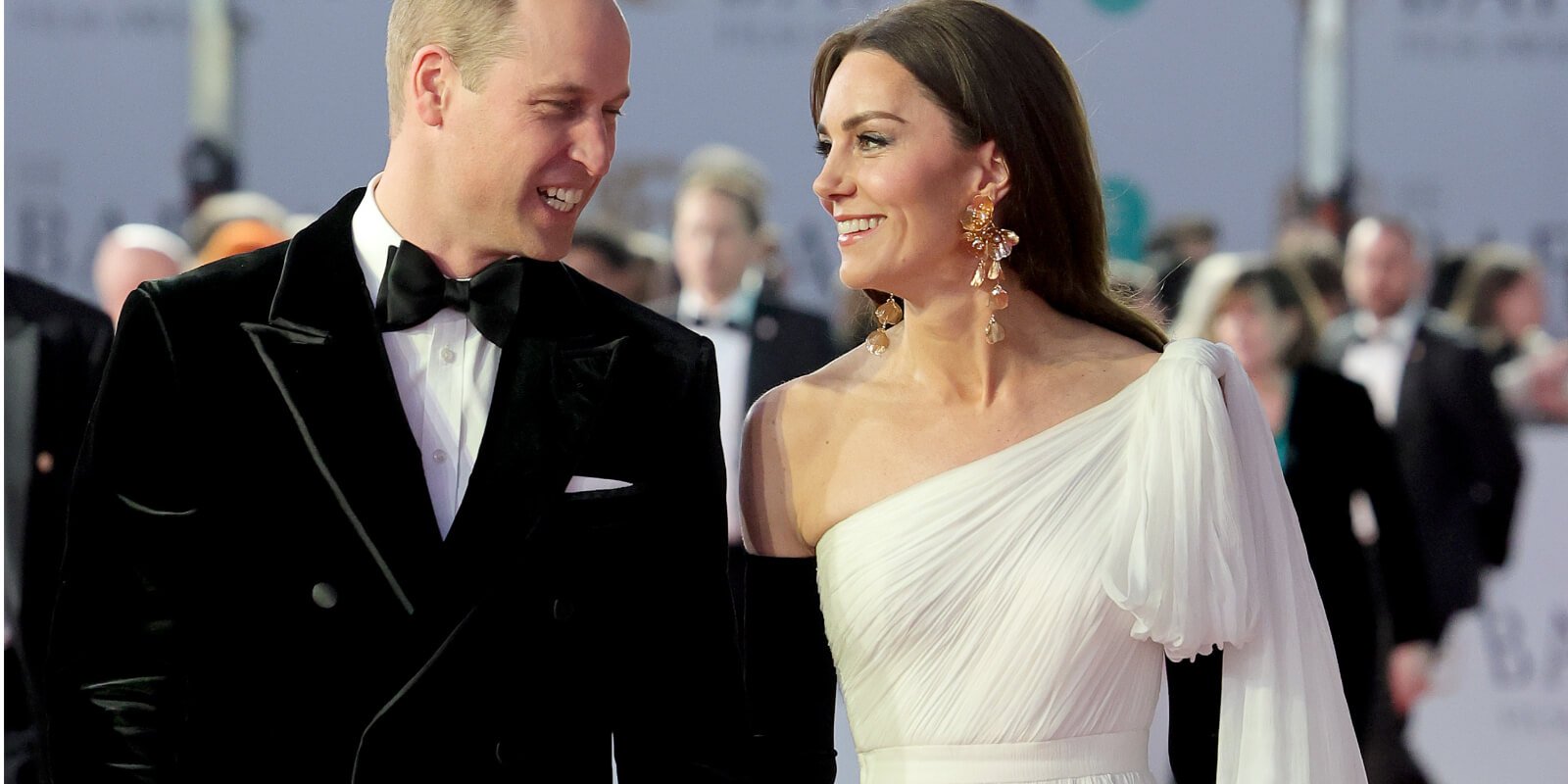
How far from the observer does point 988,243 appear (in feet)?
8.45

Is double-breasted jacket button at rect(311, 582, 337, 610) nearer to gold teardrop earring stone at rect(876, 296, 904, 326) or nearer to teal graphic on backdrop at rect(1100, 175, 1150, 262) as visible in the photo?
gold teardrop earring stone at rect(876, 296, 904, 326)

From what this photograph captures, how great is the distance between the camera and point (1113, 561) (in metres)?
2.44

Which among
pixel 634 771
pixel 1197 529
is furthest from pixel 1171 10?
pixel 634 771

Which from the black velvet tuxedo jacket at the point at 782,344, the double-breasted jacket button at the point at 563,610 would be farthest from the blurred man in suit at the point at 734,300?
the double-breasted jacket button at the point at 563,610

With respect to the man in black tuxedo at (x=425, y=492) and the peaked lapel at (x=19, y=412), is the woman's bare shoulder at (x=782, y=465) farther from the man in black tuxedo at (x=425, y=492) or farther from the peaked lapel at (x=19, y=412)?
the peaked lapel at (x=19, y=412)

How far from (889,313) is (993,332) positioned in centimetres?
21

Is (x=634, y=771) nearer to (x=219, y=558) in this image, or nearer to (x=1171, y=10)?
(x=219, y=558)

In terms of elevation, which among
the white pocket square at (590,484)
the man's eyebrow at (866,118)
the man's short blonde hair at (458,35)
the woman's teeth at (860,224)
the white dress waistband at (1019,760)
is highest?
the man's short blonde hair at (458,35)

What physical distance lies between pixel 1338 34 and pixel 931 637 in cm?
480

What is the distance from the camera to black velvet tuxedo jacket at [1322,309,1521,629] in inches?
227

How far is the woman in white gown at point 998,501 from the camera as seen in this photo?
8.02 feet

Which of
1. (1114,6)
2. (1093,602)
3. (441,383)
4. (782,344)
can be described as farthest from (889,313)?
(1114,6)

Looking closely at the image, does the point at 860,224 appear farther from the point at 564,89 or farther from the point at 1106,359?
the point at 564,89

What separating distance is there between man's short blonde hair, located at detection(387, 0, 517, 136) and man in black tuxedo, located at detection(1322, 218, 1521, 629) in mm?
4079
